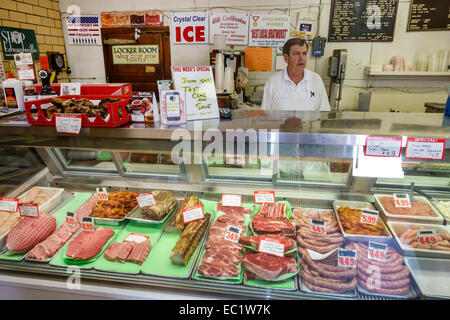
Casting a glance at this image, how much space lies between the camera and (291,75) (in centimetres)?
413

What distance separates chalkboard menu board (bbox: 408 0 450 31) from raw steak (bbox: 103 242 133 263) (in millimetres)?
5938

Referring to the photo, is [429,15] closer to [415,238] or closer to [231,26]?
[231,26]

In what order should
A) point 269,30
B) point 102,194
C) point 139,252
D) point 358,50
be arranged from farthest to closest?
point 269,30, point 358,50, point 102,194, point 139,252

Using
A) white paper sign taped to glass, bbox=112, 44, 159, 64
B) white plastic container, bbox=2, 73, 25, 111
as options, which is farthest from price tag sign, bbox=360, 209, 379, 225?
white paper sign taped to glass, bbox=112, 44, 159, 64

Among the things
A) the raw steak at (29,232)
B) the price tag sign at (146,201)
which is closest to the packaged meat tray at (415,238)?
the price tag sign at (146,201)

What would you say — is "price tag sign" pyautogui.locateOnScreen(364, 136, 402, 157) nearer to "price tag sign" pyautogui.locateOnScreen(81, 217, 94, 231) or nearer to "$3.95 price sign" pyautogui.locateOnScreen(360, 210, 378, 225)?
"$3.95 price sign" pyautogui.locateOnScreen(360, 210, 378, 225)

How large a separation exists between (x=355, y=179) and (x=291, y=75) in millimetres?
2136

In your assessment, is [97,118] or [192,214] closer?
[97,118]

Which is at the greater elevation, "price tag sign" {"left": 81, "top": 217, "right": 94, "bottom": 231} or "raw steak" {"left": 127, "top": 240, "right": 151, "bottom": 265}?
"price tag sign" {"left": 81, "top": 217, "right": 94, "bottom": 231}

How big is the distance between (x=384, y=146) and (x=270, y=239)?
→ 0.95 metres

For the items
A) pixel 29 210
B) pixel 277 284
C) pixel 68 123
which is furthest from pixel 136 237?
pixel 277 284

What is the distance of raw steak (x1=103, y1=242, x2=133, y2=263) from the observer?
197 centimetres

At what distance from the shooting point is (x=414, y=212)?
88.7 inches

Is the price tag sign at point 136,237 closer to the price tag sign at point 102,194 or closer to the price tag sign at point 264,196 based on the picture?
the price tag sign at point 102,194
